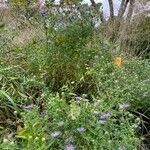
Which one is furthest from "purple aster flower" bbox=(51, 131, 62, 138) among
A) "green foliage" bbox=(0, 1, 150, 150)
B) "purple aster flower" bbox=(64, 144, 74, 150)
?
"purple aster flower" bbox=(64, 144, 74, 150)

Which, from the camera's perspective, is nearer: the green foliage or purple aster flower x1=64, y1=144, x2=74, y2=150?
purple aster flower x1=64, y1=144, x2=74, y2=150

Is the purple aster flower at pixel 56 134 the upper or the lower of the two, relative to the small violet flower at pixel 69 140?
upper

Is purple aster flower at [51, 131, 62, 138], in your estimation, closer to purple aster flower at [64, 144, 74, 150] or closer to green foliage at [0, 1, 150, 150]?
green foliage at [0, 1, 150, 150]

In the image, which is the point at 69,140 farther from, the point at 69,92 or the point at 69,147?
the point at 69,92

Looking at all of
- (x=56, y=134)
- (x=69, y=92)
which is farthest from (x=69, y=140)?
(x=69, y=92)

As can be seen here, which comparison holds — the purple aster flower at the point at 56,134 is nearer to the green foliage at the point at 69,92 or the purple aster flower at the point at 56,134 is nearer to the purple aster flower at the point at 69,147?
the green foliage at the point at 69,92

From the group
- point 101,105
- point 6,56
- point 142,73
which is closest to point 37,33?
point 6,56

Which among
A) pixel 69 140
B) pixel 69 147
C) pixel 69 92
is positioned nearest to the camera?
pixel 69 147

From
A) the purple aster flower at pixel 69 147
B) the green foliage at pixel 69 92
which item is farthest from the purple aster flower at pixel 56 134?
the purple aster flower at pixel 69 147

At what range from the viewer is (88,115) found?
3240 millimetres

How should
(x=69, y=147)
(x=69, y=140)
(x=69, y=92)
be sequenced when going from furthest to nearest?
1. (x=69, y=92)
2. (x=69, y=140)
3. (x=69, y=147)

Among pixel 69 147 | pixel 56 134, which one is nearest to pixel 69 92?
pixel 56 134

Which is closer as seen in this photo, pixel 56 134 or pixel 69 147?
pixel 69 147

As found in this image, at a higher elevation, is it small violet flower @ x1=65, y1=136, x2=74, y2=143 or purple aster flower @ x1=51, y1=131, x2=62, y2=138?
purple aster flower @ x1=51, y1=131, x2=62, y2=138
